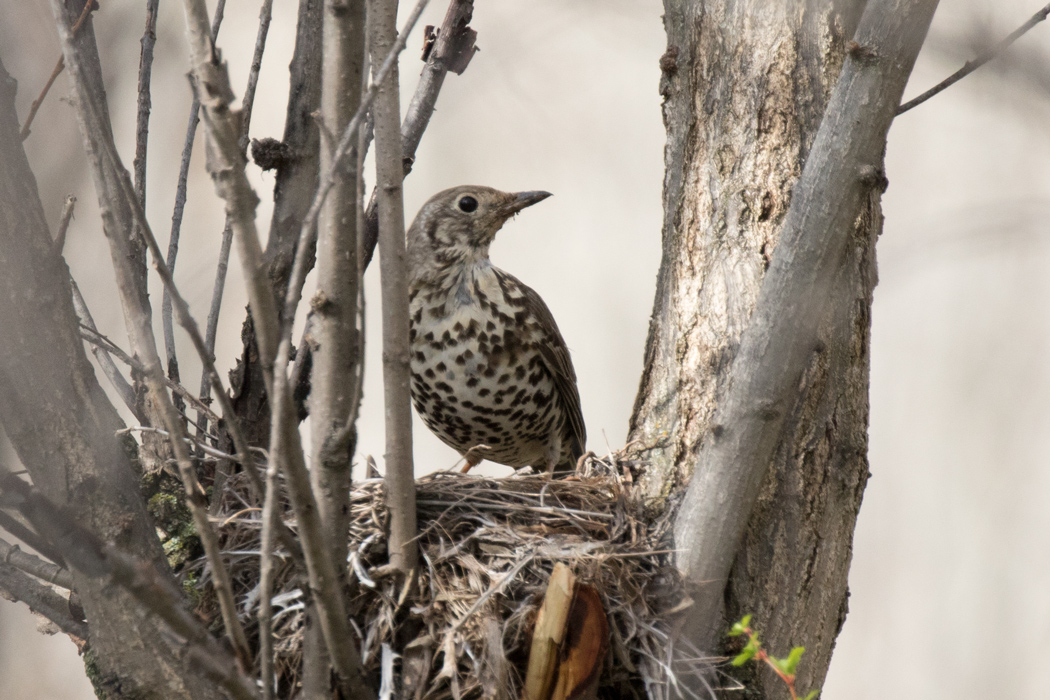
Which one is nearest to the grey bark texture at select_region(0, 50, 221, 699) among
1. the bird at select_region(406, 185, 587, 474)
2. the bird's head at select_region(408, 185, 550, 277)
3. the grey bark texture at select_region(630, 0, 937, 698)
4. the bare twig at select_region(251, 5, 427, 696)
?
the bare twig at select_region(251, 5, 427, 696)

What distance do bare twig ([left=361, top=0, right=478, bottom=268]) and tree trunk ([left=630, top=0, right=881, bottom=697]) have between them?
0.64 metres

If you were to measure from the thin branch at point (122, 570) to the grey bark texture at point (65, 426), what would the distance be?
0.27m

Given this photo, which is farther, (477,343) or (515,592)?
(477,343)

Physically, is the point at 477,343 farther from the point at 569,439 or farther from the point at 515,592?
the point at 515,592

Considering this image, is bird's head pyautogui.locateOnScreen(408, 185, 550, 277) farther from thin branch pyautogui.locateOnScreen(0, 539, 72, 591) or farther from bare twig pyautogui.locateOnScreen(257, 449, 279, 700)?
bare twig pyautogui.locateOnScreen(257, 449, 279, 700)

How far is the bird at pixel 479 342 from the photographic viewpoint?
3.30 meters

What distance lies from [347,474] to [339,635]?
27cm

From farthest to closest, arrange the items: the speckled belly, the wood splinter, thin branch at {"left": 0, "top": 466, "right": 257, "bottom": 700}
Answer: the speckled belly < the wood splinter < thin branch at {"left": 0, "top": 466, "right": 257, "bottom": 700}

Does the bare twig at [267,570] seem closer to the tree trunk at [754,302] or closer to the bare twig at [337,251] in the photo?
the bare twig at [337,251]

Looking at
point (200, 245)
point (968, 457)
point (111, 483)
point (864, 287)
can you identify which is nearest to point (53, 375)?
point (111, 483)

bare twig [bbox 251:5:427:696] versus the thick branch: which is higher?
the thick branch

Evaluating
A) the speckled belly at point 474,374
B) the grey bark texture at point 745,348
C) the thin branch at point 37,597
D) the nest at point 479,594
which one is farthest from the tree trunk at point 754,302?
the thin branch at point 37,597

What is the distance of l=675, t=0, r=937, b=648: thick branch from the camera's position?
5.82 ft

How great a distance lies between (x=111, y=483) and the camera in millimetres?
1709
